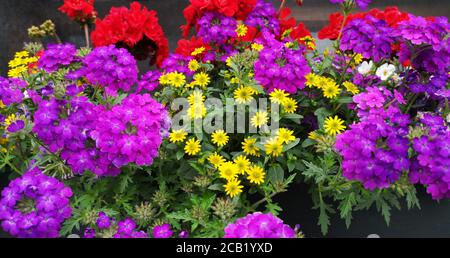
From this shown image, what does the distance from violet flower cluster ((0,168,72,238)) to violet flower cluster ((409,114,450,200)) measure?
81 centimetres

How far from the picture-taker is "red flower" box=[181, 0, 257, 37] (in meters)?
1.77

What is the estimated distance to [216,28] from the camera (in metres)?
1.74

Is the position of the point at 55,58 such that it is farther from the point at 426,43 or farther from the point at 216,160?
the point at 426,43

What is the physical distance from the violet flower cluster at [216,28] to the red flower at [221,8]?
3cm

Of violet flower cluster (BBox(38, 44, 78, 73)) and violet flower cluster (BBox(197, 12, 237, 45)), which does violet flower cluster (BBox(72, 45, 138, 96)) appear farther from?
violet flower cluster (BBox(197, 12, 237, 45))

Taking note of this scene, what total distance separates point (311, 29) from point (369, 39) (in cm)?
153

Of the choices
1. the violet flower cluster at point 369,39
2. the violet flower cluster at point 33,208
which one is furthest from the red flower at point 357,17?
the violet flower cluster at point 33,208

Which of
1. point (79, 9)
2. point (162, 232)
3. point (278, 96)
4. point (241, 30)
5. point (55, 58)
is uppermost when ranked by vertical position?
point (79, 9)

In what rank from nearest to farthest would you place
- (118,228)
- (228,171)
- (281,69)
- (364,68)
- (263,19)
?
(118,228), (228,171), (281,69), (364,68), (263,19)

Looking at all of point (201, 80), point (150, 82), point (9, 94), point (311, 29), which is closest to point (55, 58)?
point (9, 94)

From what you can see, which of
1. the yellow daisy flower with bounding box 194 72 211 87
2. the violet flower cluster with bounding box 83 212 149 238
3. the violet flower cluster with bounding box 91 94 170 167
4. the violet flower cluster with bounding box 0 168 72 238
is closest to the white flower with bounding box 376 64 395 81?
the yellow daisy flower with bounding box 194 72 211 87
